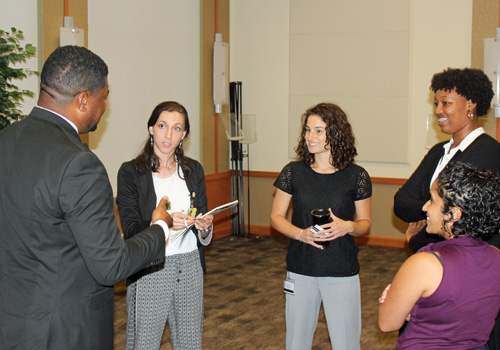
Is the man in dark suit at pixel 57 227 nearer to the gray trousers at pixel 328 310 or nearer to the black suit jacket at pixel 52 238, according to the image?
the black suit jacket at pixel 52 238

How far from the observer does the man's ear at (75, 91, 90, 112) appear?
76.8 inches

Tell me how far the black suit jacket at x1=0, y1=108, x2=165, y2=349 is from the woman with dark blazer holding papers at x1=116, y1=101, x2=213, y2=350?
905 millimetres

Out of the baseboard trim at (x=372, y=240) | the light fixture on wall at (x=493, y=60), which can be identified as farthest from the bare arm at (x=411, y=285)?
the baseboard trim at (x=372, y=240)

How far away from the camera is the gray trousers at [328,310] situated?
2.88 m

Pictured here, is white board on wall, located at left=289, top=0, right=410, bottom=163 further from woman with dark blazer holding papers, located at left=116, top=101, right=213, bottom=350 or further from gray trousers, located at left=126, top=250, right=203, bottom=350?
gray trousers, located at left=126, top=250, right=203, bottom=350

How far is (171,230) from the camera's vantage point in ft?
9.37

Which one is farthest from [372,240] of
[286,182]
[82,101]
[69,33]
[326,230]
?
[82,101]

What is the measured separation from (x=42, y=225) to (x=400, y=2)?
6555 mm

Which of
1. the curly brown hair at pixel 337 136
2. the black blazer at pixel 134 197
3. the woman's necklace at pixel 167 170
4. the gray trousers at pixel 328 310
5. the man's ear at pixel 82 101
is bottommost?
the gray trousers at pixel 328 310

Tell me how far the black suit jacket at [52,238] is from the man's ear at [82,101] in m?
0.08

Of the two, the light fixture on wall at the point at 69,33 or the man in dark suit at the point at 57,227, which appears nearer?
the man in dark suit at the point at 57,227

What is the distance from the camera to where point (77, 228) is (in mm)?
1785

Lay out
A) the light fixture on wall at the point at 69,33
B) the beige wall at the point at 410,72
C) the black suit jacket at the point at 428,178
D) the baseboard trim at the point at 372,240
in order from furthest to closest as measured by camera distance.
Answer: the baseboard trim at the point at 372,240, the beige wall at the point at 410,72, the light fixture on wall at the point at 69,33, the black suit jacket at the point at 428,178

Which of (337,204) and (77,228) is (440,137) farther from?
(77,228)
